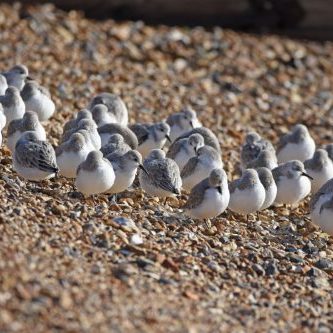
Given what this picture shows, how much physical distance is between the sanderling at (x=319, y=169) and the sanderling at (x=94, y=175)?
3.10 m

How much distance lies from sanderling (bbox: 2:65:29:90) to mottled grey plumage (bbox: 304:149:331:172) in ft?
13.6

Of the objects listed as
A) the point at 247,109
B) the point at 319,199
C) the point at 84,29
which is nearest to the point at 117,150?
the point at 319,199

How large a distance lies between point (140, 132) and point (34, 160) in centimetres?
277

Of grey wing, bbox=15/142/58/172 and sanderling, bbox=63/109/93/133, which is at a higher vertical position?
sanderling, bbox=63/109/93/133

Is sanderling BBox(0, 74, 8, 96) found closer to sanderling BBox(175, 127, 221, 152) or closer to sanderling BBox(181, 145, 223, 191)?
sanderling BBox(175, 127, 221, 152)

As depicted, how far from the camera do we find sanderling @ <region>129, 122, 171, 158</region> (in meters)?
13.5

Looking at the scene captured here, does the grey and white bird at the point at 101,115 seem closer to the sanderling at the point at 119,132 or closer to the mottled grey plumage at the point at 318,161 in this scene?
the sanderling at the point at 119,132

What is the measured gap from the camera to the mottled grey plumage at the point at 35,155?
11.1m

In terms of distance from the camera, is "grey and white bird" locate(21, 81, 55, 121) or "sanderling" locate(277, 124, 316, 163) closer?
"grey and white bird" locate(21, 81, 55, 121)

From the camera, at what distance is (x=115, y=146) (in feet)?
40.7

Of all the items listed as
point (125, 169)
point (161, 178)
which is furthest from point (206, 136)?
point (125, 169)

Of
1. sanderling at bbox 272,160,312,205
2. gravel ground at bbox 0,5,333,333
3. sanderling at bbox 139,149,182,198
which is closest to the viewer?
gravel ground at bbox 0,5,333,333

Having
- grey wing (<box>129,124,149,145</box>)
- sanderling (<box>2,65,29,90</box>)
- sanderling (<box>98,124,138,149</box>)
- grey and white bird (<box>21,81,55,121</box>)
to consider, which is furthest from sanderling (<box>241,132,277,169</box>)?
sanderling (<box>2,65,29,90</box>)

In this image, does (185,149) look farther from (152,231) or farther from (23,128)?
(152,231)
